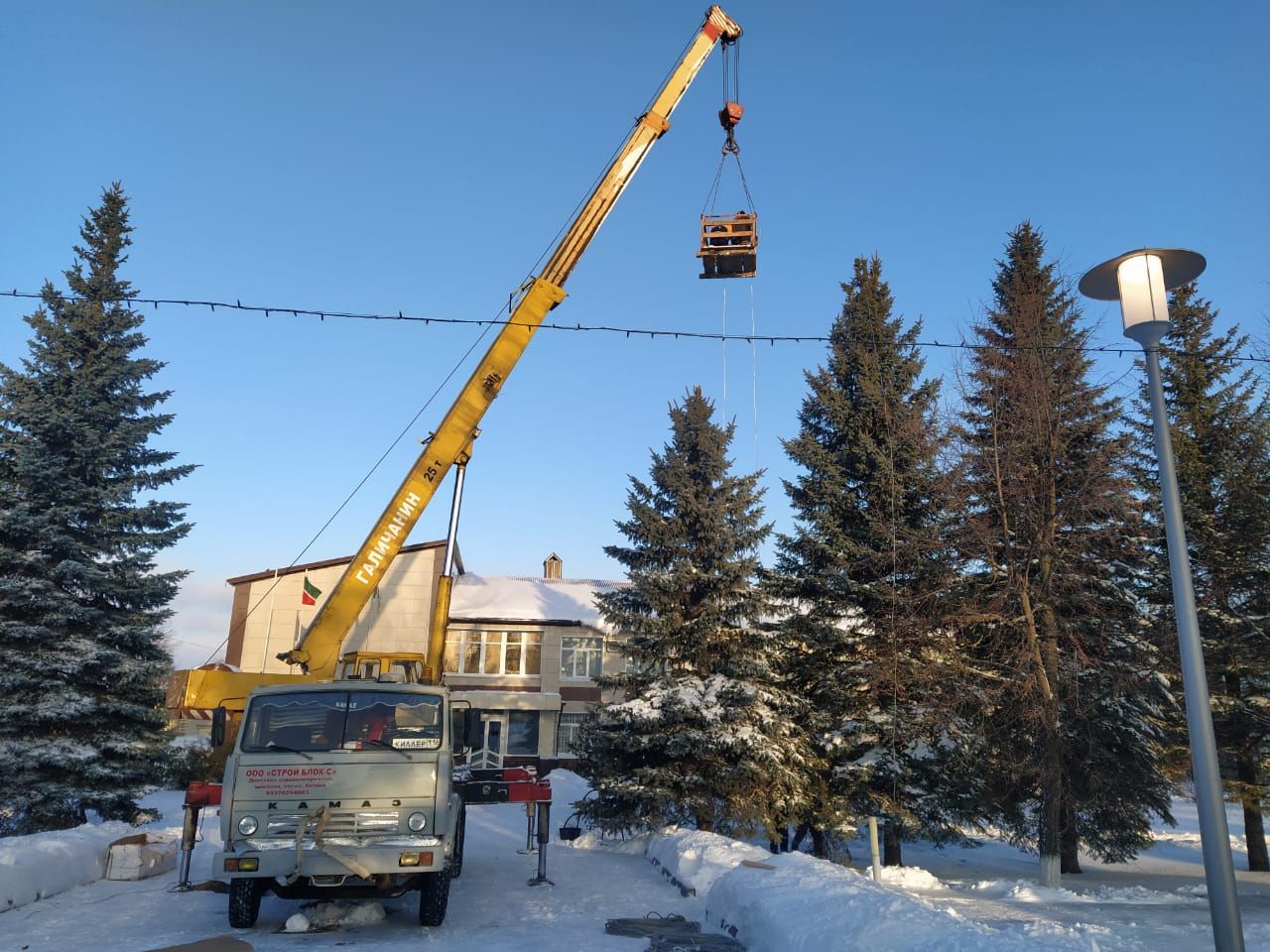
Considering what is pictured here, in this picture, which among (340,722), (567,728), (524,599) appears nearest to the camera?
(340,722)

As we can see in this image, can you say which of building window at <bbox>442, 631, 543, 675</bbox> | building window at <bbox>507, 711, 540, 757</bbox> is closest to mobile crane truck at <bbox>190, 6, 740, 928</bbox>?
building window at <bbox>507, 711, 540, 757</bbox>

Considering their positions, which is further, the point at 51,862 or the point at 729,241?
the point at 729,241

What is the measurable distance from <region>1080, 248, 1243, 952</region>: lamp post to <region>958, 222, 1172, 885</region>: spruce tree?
1096 centimetres

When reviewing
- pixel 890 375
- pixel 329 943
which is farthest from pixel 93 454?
pixel 890 375

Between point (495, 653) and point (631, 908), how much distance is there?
90.0ft

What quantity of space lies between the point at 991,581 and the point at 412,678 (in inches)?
471

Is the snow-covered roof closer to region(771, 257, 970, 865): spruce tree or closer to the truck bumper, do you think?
region(771, 257, 970, 865): spruce tree

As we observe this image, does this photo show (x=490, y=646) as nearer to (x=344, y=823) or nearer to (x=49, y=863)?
(x=49, y=863)

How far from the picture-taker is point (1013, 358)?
19.6m

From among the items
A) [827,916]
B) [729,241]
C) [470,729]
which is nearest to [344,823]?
[470,729]

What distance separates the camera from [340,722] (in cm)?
967

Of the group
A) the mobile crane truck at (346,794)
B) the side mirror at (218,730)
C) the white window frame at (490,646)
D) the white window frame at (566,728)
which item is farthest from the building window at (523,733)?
the side mirror at (218,730)

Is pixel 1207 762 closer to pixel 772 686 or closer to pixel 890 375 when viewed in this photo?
pixel 772 686

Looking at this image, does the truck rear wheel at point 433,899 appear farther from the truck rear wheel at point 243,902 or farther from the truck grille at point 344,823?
the truck rear wheel at point 243,902
